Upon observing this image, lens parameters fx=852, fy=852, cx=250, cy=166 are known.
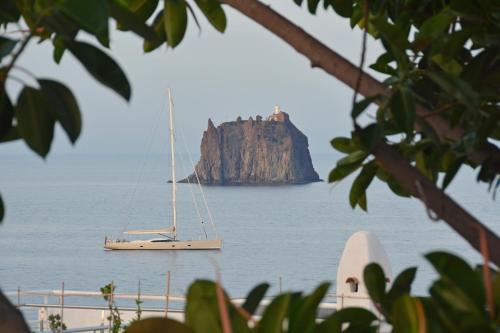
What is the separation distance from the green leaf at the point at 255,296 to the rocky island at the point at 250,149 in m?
40.7

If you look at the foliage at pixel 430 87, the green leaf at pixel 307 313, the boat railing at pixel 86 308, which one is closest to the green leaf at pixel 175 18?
the foliage at pixel 430 87

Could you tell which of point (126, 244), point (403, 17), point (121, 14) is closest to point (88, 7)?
point (121, 14)

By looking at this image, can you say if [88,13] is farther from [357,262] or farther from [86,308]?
[86,308]

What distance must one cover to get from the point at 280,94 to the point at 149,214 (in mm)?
9220

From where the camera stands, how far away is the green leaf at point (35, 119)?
0.53 metres

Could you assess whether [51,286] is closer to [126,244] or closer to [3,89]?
[126,244]

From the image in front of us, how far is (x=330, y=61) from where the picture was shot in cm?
86

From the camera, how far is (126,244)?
32.1 m

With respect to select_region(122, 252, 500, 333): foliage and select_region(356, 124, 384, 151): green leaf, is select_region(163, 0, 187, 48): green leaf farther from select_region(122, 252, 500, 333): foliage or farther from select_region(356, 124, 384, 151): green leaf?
select_region(122, 252, 500, 333): foliage

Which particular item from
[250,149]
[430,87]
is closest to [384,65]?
[430,87]

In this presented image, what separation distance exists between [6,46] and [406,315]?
0.86 ft

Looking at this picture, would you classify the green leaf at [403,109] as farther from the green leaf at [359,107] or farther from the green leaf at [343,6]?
the green leaf at [343,6]

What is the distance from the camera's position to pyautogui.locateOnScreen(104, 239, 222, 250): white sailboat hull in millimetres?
30641

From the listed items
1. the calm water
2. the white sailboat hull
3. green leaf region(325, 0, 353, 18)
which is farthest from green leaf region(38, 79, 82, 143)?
the white sailboat hull
